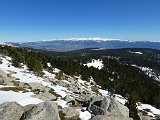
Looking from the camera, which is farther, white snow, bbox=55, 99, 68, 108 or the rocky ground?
white snow, bbox=55, 99, 68, 108

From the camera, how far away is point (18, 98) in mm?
27562

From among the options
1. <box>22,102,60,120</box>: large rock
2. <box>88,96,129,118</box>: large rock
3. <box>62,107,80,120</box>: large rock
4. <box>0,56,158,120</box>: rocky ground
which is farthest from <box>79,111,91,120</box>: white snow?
<box>22,102,60,120</box>: large rock

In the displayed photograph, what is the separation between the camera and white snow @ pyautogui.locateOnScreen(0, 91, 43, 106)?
2596cm

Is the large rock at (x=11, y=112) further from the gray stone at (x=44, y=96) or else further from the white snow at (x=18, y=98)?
the gray stone at (x=44, y=96)

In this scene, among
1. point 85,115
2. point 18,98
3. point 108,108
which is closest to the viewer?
point 85,115

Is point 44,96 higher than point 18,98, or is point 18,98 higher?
point 18,98

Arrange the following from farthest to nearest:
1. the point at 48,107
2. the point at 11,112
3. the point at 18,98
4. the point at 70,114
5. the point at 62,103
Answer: the point at 62,103 < the point at 18,98 < the point at 70,114 < the point at 48,107 < the point at 11,112

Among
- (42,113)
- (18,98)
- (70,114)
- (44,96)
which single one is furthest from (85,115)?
(18,98)

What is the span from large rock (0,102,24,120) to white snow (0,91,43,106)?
451 cm

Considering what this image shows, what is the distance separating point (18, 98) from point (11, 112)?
25.2 ft

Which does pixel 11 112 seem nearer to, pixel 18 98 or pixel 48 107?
pixel 48 107

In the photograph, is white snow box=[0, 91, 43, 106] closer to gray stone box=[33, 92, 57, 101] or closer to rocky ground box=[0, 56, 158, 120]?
rocky ground box=[0, 56, 158, 120]

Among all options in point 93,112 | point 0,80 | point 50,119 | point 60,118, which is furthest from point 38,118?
point 0,80

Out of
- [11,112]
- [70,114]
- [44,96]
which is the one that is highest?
[11,112]
